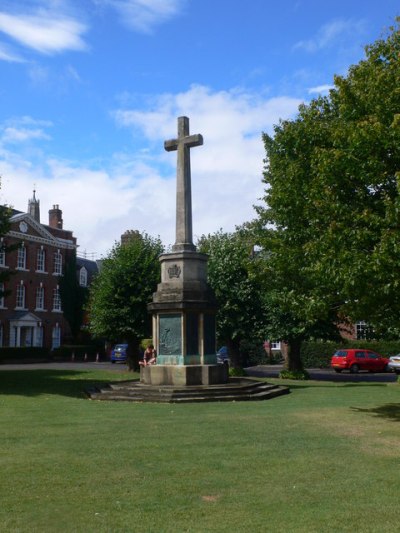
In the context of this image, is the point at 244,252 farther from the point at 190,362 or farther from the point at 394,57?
the point at 394,57

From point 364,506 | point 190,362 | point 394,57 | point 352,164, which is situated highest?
point 394,57

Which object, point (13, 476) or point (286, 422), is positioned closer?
point (13, 476)

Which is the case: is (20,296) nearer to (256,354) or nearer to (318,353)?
(256,354)

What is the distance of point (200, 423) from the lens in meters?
12.4

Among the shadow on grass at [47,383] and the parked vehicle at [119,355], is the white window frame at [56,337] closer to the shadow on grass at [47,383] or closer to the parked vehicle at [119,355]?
the parked vehicle at [119,355]

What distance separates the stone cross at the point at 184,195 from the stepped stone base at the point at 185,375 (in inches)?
166

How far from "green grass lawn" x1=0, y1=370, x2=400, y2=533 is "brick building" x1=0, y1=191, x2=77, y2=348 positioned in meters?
35.0

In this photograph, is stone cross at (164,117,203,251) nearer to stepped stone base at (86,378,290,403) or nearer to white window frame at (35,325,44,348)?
stepped stone base at (86,378,290,403)

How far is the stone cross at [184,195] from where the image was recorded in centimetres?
2025

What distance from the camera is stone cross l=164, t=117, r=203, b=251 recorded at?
797 inches

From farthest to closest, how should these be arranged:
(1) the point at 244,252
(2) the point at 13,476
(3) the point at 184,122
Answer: (1) the point at 244,252
(3) the point at 184,122
(2) the point at 13,476

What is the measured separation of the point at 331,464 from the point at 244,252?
22980 millimetres

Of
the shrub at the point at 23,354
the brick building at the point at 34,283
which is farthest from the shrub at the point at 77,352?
the brick building at the point at 34,283

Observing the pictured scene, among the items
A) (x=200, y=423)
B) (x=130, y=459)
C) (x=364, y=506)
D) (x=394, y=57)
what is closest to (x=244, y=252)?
(x=394, y=57)
